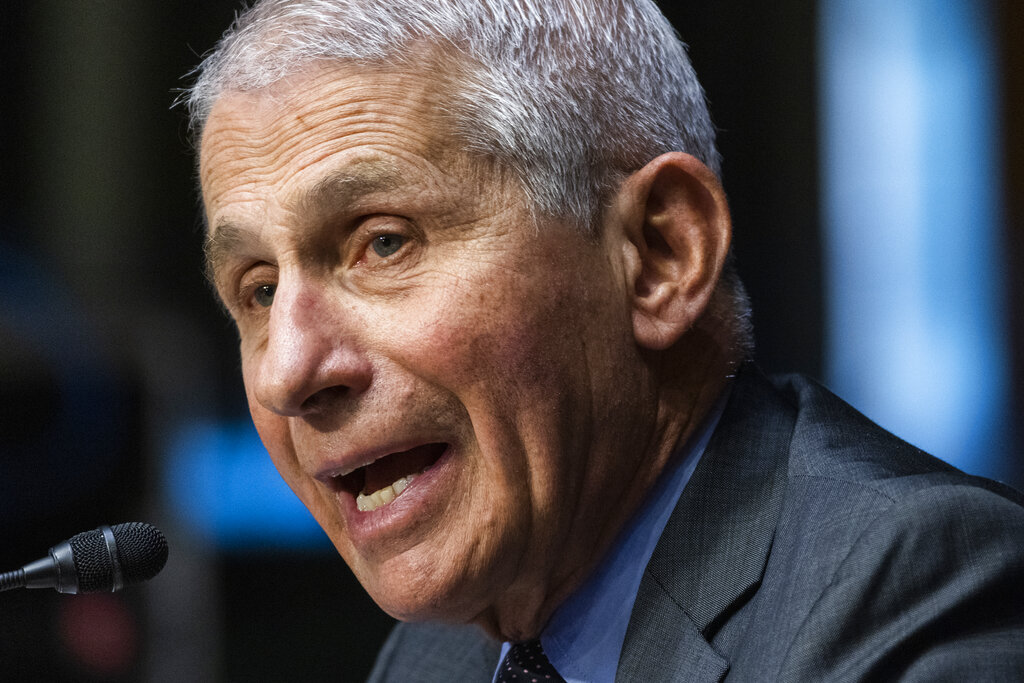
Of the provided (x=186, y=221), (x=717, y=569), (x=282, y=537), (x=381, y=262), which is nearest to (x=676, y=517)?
(x=717, y=569)

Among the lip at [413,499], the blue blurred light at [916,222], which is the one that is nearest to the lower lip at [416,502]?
the lip at [413,499]

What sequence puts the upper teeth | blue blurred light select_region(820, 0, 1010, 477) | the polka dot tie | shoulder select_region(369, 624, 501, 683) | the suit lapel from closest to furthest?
the suit lapel, the upper teeth, the polka dot tie, shoulder select_region(369, 624, 501, 683), blue blurred light select_region(820, 0, 1010, 477)

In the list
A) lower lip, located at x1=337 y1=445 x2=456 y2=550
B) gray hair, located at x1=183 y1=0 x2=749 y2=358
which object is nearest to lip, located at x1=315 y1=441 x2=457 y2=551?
lower lip, located at x1=337 y1=445 x2=456 y2=550

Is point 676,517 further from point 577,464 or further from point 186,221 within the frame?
point 186,221

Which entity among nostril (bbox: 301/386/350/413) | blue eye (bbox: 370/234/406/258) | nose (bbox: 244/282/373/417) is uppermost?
blue eye (bbox: 370/234/406/258)

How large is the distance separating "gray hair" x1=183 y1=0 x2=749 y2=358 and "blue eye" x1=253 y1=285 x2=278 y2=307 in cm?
32

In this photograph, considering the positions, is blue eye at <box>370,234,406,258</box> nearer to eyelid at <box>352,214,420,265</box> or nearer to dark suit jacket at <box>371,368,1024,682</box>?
eyelid at <box>352,214,420,265</box>

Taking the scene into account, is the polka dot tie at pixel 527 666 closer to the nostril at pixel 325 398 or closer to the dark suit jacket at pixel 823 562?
the dark suit jacket at pixel 823 562

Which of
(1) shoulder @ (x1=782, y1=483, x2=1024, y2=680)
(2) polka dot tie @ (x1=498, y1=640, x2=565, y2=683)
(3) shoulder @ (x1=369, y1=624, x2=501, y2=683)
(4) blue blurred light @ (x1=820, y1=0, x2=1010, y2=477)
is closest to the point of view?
(1) shoulder @ (x1=782, y1=483, x2=1024, y2=680)

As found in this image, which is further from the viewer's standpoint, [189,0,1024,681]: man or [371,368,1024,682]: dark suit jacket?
[189,0,1024,681]: man

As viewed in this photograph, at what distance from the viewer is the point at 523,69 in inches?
59.5

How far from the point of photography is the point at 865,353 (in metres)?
3.55

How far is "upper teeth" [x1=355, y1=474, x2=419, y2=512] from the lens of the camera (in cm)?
152

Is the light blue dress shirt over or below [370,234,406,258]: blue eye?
below
